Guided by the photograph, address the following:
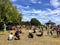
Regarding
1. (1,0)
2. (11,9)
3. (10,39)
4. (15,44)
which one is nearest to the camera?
(15,44)

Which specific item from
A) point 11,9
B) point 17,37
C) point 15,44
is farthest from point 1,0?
point 15,44

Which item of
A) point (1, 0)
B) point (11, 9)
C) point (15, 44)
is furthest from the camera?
point (11, 9)

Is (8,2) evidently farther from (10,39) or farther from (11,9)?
(10,39)

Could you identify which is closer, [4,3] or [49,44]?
[49,44]

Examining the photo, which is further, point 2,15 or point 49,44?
point 2,15

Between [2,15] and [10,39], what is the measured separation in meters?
31.2

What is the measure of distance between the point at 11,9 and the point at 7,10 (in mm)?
2886

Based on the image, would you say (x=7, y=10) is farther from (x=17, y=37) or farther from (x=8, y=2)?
(x=17, y=37)

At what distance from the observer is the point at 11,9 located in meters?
62.6

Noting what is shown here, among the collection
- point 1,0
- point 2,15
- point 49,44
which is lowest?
point 49,44

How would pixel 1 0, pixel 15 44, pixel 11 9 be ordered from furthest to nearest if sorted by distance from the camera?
1. pixel 11 9
2. pixel 1 0
3. pixel 15 44

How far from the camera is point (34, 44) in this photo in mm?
24328

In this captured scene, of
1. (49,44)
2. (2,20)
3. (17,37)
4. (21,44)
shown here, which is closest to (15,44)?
(21,44)

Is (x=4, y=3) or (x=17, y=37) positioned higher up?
(x=4, y=3)
